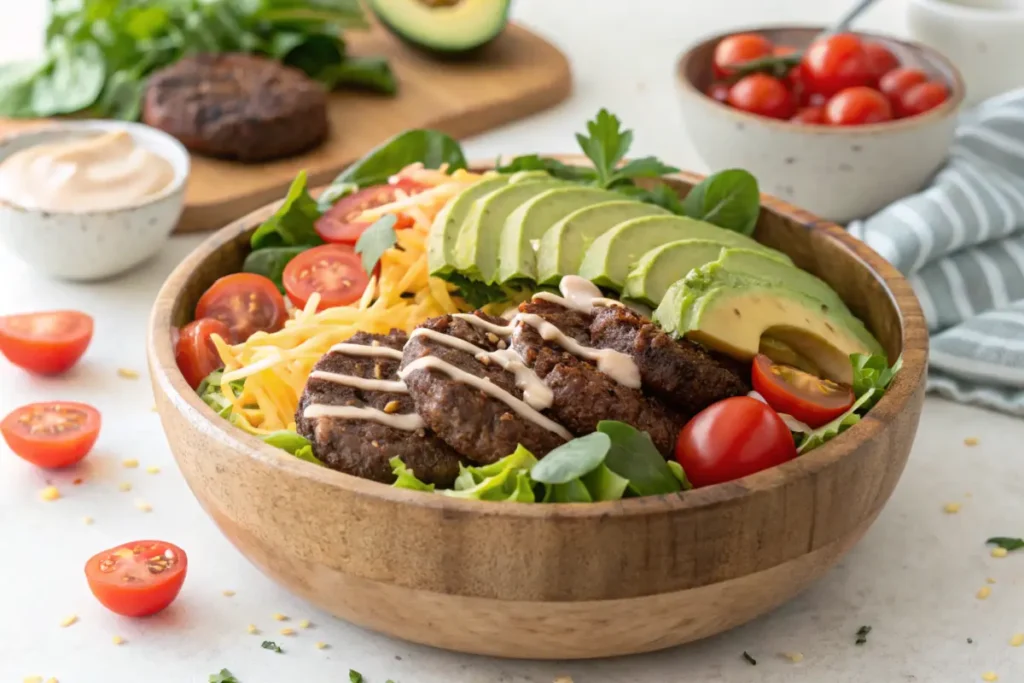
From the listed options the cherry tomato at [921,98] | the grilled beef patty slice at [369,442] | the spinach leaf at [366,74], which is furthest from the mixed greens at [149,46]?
the grilled beef patty slice at [369,442]

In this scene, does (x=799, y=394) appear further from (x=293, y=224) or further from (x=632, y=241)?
(x=293, y=224)

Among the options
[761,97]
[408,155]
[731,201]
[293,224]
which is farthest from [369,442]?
[761,97]

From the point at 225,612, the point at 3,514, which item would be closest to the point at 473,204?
the point at 225,612

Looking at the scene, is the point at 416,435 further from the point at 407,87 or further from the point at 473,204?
the point at 407,87

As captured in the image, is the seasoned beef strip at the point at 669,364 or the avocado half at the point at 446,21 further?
the avocado half at the point at 446,21

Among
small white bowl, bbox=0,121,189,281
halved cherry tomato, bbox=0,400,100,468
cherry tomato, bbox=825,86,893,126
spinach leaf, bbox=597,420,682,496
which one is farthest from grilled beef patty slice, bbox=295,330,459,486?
cherry tomato, bbox=825,86,893,126

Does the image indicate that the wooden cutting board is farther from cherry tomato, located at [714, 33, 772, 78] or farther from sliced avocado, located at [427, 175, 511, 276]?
sliced avocado, located at [427, 175, 511, 276]

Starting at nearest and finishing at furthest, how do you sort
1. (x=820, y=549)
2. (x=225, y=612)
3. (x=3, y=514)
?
1. (x=820, y=549)
2. (x=225, y=612)
3. (x=3, y=514)

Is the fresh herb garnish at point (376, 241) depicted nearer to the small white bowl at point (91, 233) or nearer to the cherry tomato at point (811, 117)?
the small white bowl at point (91, 233)
